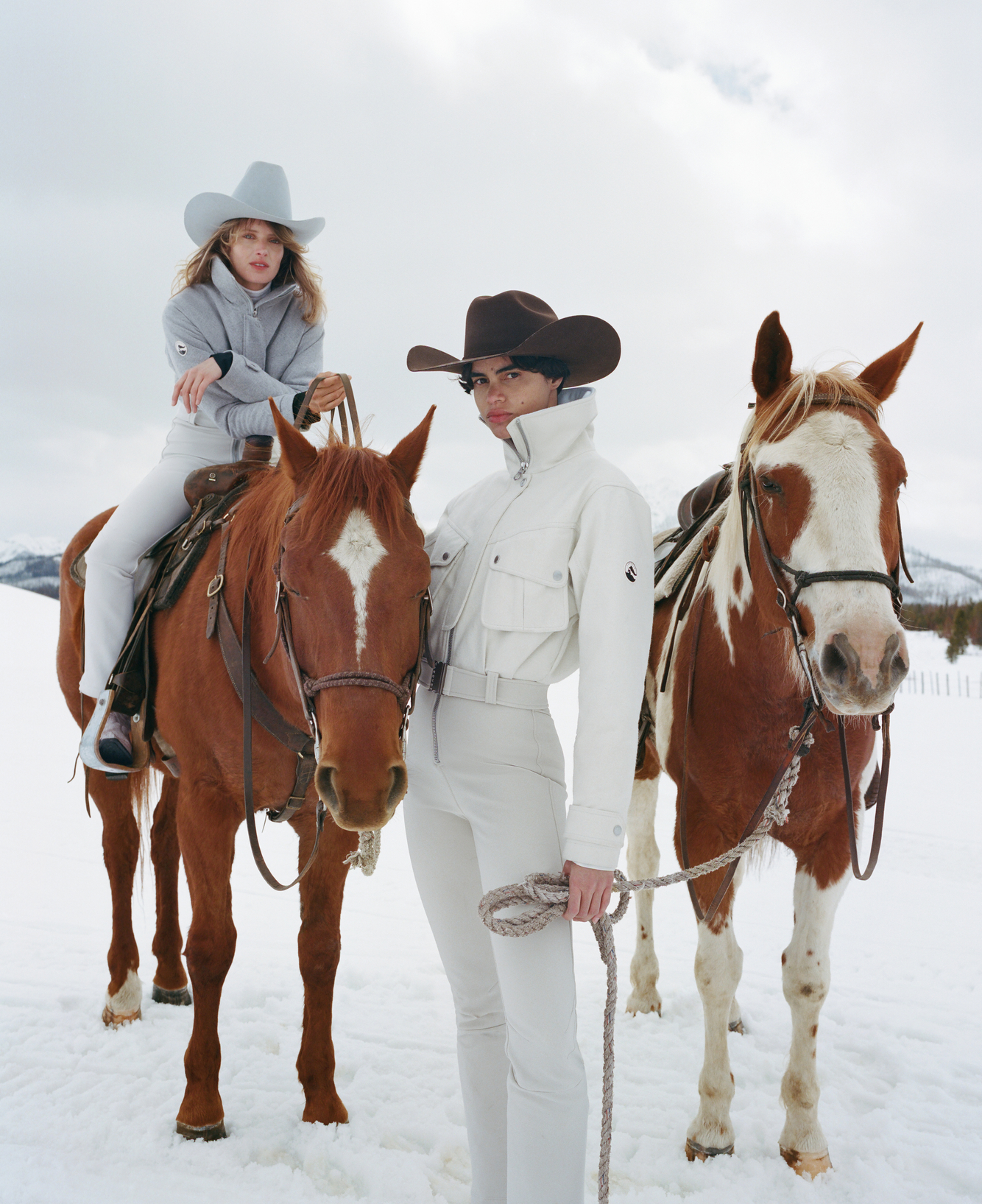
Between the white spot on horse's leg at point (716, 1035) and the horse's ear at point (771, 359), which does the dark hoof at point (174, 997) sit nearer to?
the white spot on horse's leg at point (716, 1035)

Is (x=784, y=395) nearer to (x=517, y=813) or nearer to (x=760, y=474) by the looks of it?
(x=760, y=474)

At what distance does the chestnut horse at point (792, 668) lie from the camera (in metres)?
1.82

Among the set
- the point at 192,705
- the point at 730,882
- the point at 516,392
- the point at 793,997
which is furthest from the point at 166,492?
the point at 793,997

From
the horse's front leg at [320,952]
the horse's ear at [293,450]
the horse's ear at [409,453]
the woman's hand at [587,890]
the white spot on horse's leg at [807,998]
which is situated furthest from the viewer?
the horse's front leg at [320,952]

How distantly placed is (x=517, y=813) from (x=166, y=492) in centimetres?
207

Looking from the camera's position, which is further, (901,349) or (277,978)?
(277,978)

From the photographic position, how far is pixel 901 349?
88.0 inches

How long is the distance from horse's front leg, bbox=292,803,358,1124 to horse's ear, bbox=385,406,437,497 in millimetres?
1281

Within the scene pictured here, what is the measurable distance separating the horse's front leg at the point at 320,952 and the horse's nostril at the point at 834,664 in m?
1.69

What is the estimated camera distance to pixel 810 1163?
95.8 inches

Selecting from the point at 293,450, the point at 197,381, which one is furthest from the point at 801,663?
the point at 197,381

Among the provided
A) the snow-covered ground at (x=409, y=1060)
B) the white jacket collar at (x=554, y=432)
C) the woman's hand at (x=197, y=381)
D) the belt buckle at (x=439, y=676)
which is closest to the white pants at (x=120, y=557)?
the woman's hand at (x=197, y=381)

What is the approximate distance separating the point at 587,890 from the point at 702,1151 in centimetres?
160

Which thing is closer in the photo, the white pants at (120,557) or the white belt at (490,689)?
the white belt at (490,689)
